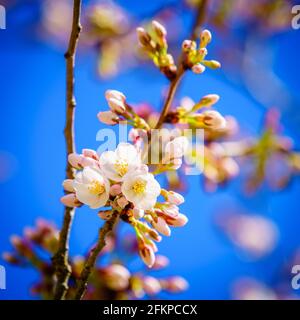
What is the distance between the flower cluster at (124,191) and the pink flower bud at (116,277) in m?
0.57

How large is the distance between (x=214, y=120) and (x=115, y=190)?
48cm

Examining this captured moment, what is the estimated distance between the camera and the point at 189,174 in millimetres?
2242

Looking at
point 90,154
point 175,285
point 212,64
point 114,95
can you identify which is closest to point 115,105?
point 114,95

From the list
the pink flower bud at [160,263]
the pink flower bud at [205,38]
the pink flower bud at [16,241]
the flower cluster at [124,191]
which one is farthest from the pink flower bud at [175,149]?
the pink flower bud at [16,241]

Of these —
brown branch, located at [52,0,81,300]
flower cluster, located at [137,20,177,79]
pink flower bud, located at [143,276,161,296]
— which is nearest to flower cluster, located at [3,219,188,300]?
pink flower bud, located at [143,276,161,296]

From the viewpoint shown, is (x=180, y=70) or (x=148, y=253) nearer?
(x=148, y=253)

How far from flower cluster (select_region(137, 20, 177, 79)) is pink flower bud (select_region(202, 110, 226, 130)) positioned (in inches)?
6.7

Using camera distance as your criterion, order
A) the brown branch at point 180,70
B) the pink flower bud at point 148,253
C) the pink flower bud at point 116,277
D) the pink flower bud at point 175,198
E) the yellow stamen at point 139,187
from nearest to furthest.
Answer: the yellow stamen at point 139,187, the pink flower bud at point 175,198, the pink flower bud at point 148,253, the brown branch at point 180,70, the pink flower bud at point 116,277

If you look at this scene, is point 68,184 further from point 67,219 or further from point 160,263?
point 160,263

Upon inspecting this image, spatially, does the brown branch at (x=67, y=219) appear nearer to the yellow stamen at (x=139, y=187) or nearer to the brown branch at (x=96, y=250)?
the brown branch at (x=96, y=250)

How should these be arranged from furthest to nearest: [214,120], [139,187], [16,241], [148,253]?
[16,241] → [214,120] → [148,253] → [139,187]

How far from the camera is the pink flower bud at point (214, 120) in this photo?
1.62 m

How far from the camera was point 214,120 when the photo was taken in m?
1.62

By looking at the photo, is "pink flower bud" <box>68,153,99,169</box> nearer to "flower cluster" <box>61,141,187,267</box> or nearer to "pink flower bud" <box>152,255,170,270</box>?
"flower cluster" <box>61,141,187,267</box>
